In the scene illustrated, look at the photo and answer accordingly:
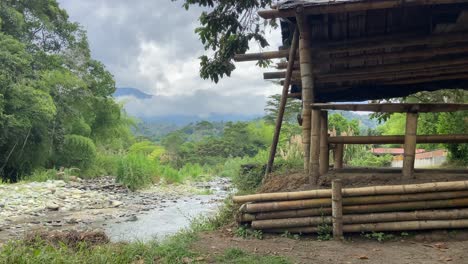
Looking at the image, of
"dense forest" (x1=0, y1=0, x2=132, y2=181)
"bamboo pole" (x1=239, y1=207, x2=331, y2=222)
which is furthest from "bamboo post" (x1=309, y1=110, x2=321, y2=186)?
"dense forest" (x1=0, y1=0, x2=132, y2=181)

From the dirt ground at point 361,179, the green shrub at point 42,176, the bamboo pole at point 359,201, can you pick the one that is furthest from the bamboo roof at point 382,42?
the green shrub at point 42,176

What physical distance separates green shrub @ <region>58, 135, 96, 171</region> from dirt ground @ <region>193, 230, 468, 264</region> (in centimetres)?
1573

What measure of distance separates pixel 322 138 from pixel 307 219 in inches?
46.8

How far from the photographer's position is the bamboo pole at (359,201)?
161 inches

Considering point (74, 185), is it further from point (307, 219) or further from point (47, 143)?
point (307, 219)

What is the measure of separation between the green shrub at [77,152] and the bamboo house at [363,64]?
47.1 feet

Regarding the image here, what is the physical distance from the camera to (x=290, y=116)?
25.1 m

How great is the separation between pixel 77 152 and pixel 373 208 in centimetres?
1733

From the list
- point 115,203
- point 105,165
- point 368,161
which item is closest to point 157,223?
point 115,203

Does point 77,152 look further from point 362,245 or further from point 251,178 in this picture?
point 362,245

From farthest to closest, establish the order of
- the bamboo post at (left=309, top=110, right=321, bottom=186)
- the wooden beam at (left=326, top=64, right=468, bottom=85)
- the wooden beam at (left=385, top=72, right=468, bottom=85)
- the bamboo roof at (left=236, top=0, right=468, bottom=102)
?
the wooden beam at (left=385, top=72, right=468, bottom=85) → the wooden beam at (left=326, top=64, right=468, bottom=85) → the bamboo post at (left=309, top=110, right=321, bottom=186) → the bamboo roof at (left=236, top=0, right=468, bottom=102)

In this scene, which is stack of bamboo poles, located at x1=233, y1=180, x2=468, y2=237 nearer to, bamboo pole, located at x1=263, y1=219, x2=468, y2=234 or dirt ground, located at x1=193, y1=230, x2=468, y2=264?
bamboo pole, located at x1=263, y1=219, x2=468, y2=234

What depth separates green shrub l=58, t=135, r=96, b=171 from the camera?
61.2ft

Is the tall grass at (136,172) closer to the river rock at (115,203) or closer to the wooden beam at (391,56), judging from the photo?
the river rock at (115,203)
